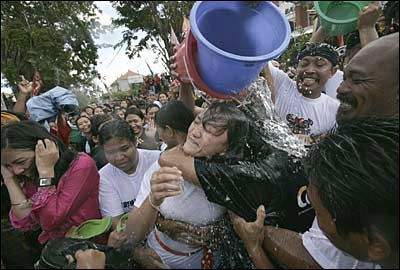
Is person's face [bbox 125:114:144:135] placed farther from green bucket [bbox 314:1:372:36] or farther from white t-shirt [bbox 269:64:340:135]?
green bucket [bbox 314:1:372:36]

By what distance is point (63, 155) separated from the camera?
2139 millimetres

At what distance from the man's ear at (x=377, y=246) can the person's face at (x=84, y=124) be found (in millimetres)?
4378

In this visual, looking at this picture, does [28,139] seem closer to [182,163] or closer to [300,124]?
[182,163]

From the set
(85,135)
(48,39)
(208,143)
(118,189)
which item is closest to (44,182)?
(118,189)

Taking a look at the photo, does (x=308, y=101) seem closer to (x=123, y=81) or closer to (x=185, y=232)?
(x=185, y=232)

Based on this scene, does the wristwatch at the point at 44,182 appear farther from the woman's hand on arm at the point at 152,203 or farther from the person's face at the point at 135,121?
the person's face at the point at 135,121

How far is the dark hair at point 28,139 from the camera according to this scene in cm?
199

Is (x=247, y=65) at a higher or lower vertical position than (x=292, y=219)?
higher

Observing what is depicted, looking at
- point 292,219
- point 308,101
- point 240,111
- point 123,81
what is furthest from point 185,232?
point 123,81

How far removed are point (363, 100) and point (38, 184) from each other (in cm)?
182

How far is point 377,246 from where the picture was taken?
3.42 feet

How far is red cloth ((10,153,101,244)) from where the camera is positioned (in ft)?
6.44

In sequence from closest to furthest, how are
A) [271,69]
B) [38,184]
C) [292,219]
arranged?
[292,219] < [38,184] < [271,69]

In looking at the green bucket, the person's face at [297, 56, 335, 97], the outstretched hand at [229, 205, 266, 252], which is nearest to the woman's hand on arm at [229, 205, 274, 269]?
the outstretched hand at [229, 205, 266, 252]
